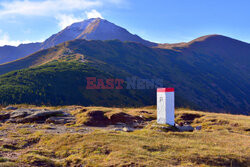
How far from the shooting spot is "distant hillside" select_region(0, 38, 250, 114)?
90062 mm

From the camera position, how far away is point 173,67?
123 meters

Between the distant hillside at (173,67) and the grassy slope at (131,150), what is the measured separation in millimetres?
52904

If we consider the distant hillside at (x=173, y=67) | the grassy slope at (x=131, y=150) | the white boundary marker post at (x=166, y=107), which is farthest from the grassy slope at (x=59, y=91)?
the grassy slope at (x=131, y=150)

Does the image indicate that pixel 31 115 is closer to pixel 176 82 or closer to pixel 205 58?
pixel 176 82

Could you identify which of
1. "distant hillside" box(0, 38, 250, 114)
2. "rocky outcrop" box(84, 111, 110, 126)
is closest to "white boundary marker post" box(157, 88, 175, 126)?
"rocky outcrop" box(84, 111, 110, 126)

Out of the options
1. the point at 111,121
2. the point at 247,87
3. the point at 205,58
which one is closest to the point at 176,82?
the point at 247,87

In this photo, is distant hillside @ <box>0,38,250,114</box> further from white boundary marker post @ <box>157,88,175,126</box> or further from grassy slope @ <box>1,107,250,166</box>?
grassy slope @ <box>1,107,250,166</box>

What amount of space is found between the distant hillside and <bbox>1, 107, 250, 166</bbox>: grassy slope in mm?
52904

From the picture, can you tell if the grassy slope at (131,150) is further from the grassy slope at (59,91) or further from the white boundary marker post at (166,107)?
the grassy slope at (59,91)

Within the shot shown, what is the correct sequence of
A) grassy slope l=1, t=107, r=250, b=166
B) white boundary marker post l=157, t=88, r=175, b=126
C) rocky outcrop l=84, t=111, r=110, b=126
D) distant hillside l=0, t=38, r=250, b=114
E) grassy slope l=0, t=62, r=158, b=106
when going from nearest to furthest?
grassy slope l=1, t=107, r=250, b=166, white boundary marker post l=157, t=88, r=175, b=126, rocky outcrop l=84, t=111, r=110, b=126, grassy slope l=0, t=62, r=158, b=106, distant hillside l=0, t=38, r=250, b=114

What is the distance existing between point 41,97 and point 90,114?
103 feet

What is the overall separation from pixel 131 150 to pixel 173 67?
383 feet

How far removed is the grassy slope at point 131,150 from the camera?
9430 mm

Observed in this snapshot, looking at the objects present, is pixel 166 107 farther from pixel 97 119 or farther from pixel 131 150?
pixel 131 150
